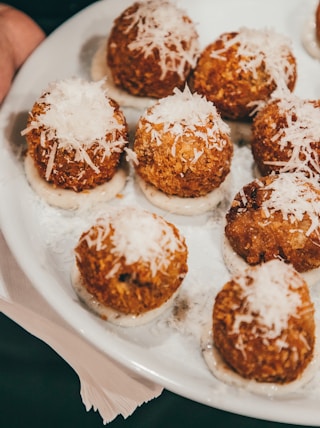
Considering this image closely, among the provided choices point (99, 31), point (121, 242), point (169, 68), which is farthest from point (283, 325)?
point (99, 31)

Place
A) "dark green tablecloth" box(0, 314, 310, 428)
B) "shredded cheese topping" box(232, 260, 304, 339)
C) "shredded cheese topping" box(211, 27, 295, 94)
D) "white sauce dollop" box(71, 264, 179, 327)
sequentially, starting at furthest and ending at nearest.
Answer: "shredded cheese topping" box(211, 27, 295, 94)
"dark green tablecloth" box(0, 314, 310, 428)
"white sauce dollop" box(71, 264, 179, 327)
"shredded cheese topping" box(232, 260, 304, 339)

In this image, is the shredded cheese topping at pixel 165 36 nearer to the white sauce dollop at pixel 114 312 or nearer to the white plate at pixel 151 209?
the white plate at pixel 151 209

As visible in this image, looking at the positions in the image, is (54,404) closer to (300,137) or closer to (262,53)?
(300,137)

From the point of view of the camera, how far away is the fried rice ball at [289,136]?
84.6 inches

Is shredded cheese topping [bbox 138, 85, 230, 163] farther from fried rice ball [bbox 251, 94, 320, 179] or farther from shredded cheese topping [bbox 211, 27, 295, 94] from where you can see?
shredded cheese topping [bbox 211, 27, 295, 94]

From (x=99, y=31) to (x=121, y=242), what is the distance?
1.20 m

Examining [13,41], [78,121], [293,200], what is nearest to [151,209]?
[78,121]

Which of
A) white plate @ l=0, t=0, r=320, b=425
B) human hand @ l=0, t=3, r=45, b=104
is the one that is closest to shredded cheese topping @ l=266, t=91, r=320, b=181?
white plate @ l=0, t=0, r=320, b=425

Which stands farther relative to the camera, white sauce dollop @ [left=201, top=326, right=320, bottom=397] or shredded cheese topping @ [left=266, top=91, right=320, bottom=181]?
shredded cheese topping @ [left=266, top=91, right=320, bottom=181]

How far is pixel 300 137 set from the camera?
2145 millimetres

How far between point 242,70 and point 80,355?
1083mm

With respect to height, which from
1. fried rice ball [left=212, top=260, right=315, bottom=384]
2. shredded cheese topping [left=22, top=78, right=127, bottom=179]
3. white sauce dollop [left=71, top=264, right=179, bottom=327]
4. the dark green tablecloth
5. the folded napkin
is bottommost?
the dark green tablecloth

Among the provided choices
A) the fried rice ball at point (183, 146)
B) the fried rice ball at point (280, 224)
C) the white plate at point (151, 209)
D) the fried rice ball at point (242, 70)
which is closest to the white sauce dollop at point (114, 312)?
the white plate at point (151, 209)

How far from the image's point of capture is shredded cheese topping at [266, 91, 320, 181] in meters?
2.15
